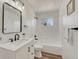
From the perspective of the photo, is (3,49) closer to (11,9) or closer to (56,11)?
(11,9)

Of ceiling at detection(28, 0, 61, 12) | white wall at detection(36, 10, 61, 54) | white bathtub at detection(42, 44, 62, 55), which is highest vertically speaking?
ceiling at detection(28, 0, 61, 12)

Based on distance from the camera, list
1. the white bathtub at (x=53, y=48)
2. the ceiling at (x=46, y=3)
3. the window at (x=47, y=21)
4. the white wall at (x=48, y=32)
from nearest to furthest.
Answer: the ceiling at (x=46, y=3)
the white bathtub at (x=53, y=48)
the white wall at (x=48, y=32)
the window at (x=47, y=21)

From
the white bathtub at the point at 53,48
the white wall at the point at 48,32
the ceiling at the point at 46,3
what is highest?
the ceiling at the point at 46,3

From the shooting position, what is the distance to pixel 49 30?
482 centimetres

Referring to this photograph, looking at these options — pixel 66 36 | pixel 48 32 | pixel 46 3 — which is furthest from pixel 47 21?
pixel 66 36

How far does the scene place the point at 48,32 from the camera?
4848 millimetres

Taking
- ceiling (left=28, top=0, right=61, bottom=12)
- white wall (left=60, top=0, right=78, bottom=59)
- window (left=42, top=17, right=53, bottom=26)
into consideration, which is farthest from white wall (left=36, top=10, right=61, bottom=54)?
white wall (left=60, top=0, right=78, bottom=59)

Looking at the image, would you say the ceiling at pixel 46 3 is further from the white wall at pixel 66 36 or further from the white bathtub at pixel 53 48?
the white bathtub at pixel 53 48

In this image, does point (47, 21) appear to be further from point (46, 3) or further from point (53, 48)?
point (53, 48)

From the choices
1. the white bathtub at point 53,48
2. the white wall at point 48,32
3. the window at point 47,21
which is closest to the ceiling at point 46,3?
the white wall at point 48,32

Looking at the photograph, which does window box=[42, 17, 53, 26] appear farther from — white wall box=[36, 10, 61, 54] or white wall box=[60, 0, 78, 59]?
white wall box=[60, 0, 78, 59]

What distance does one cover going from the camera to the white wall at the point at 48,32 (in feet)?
14.9

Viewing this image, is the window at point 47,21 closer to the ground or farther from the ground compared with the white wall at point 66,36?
farther from the ground

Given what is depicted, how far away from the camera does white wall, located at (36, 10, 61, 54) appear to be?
14.9 feet
